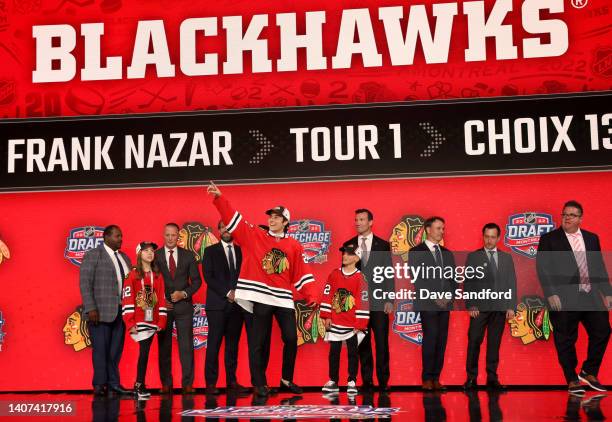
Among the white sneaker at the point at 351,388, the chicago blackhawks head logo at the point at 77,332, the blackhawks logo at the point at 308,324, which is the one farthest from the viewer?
the chicago blackhawks head logo at the point at 77,332

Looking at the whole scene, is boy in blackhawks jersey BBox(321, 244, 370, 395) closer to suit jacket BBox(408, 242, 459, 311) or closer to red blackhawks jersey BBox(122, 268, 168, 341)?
suit jacket BBox(408, 242, 459, 311)

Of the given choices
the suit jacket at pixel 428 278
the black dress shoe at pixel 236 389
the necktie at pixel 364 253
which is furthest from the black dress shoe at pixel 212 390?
the suit jacket at pixel 428 278

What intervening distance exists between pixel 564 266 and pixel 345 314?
1962 millimetres

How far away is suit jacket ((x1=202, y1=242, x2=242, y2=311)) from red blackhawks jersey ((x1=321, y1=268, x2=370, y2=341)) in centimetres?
90

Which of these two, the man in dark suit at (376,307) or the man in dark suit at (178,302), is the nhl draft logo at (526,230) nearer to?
the man in dark suit at (376,307)

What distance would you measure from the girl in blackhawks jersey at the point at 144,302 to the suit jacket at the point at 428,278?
2.40 meters

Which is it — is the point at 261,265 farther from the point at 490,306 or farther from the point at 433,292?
the point at 490,306

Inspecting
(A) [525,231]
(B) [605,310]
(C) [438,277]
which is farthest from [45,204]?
(B) [605,310]

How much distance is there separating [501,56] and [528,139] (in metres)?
0.96

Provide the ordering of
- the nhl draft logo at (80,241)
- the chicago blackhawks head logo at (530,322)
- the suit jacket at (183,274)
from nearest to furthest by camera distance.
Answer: the suit jacket at (183,274) < the chicago blackhawks head logo at (530,322) < the nhl draft logo at (80,241)

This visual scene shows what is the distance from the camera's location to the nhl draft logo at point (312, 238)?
28.8 feet

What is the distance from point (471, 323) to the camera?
8.21m

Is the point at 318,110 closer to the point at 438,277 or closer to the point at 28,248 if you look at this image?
the point at 438,277

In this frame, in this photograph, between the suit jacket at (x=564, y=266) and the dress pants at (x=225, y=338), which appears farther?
the dress pants at (x=225, y=338)
